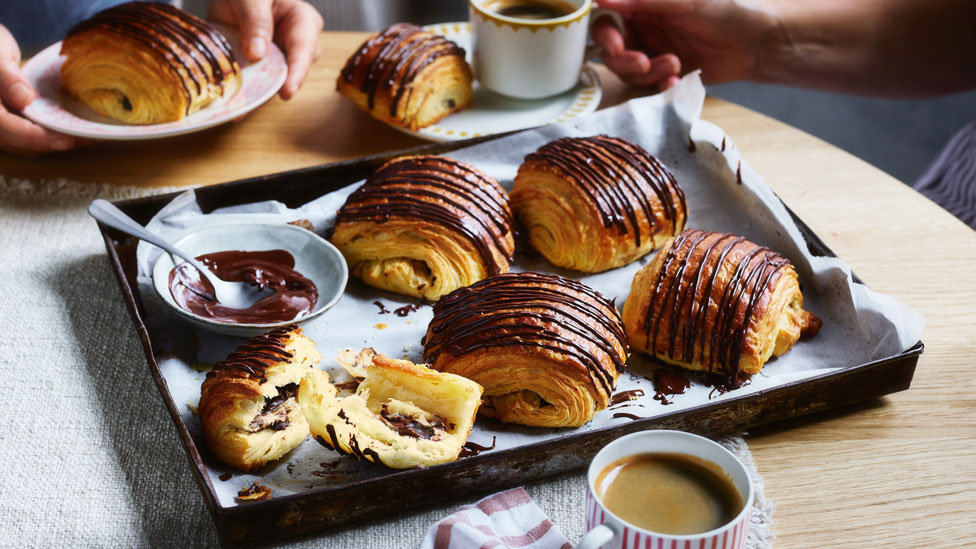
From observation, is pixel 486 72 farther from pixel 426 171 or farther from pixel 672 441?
pixel 672 441

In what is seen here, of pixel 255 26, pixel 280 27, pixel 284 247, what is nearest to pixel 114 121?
pixel 255 26

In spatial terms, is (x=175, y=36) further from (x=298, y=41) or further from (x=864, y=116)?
(x=864, y=116)

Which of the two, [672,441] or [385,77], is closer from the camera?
[672,441]

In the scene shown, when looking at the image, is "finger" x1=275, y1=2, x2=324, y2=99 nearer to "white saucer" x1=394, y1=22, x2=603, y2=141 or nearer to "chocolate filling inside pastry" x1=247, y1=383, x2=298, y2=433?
"white saucer" x1=394, y1=22, x2=603, y2=141

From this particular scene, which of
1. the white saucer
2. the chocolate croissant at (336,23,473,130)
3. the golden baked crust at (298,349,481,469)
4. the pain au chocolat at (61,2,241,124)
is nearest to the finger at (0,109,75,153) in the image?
the pain au chocolat at (61,2,241,124)

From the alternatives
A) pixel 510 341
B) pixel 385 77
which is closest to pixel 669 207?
pixel 510 341

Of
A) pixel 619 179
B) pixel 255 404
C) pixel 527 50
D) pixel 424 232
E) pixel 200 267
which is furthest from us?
pixel 527 50
